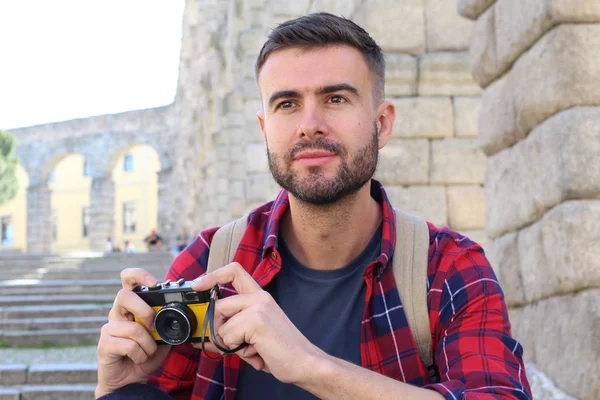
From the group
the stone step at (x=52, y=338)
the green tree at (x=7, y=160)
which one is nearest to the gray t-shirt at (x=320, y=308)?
the stone step at (x=52, y=338)

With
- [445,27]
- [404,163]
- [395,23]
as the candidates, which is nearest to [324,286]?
[404,163]

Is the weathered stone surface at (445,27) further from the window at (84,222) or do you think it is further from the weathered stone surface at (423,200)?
the window at (84,222)

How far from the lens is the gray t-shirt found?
1916 mm

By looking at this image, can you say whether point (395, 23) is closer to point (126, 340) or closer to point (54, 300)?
point (126, 340)

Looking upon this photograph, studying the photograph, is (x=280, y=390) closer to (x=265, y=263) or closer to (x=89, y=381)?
(x=265, y=263)

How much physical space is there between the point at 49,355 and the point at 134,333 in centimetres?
633

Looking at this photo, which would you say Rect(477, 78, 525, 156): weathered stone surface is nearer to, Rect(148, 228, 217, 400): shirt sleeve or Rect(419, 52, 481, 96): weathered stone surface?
A: Rect(148, 228, 217, 400): shirt sleeve

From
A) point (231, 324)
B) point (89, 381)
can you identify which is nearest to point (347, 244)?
point (231, 324)

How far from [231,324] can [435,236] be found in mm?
631

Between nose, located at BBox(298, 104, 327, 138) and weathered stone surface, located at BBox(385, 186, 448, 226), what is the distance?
4.07 m

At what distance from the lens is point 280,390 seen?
6.32 feet

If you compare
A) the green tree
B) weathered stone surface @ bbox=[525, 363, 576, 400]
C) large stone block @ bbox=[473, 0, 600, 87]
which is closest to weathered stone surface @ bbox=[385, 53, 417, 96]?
large stone block @ bbox=[473, 0, 600, 87]

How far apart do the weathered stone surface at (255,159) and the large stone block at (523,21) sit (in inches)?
309

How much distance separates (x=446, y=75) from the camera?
6145 millimetres
